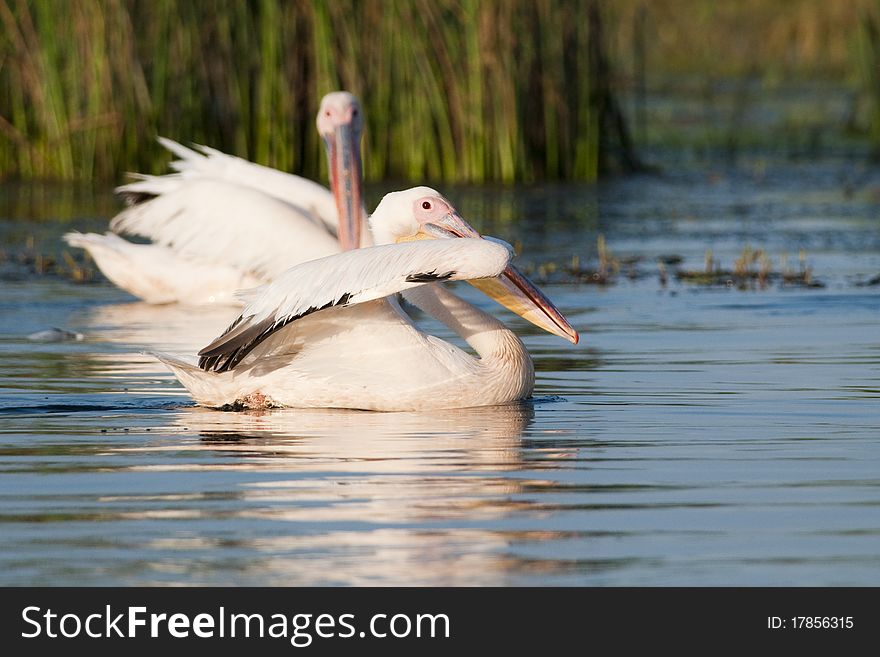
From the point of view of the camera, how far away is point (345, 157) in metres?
9.45

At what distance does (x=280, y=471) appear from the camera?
5164 mm

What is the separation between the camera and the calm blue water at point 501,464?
4.07 meters

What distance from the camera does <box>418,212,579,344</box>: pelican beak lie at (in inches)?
266

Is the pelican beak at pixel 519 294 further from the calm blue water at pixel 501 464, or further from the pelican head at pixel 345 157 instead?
the pelican head at pixel 345 157

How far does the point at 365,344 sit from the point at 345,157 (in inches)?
127

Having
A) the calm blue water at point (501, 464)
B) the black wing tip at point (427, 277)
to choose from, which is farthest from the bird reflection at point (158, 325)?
the black wing tip at point (427, 277)

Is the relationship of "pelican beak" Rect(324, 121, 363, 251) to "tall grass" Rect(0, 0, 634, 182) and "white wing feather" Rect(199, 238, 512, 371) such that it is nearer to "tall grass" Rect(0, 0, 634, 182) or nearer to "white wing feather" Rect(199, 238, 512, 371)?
"white wing feather" Rect(199, 238, 512, 371)

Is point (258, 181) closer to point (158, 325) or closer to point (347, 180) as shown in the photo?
point (347, 180)

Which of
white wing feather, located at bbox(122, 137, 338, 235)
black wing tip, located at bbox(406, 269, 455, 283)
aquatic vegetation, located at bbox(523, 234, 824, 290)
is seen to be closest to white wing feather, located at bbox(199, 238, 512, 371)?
black wing tip, located at bbox(406, 269, 455, 283)

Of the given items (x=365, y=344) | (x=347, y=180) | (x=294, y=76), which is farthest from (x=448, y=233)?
(x=294, y=76)

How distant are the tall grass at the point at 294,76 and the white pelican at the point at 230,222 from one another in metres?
4.27
